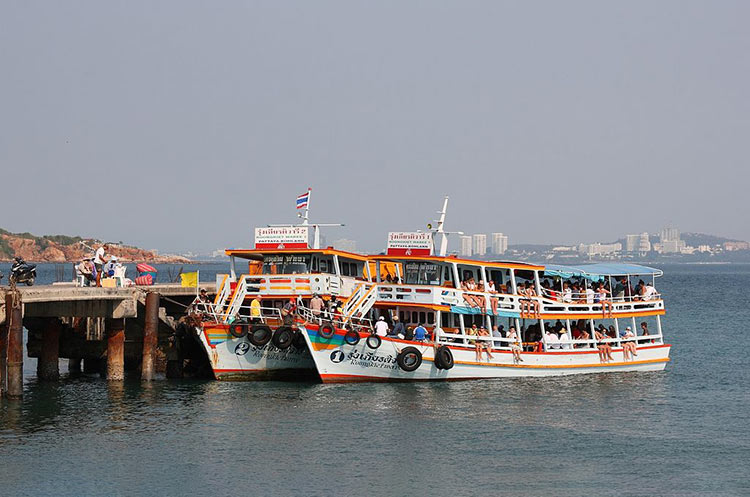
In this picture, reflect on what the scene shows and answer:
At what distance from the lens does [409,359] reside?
39000 millimetres

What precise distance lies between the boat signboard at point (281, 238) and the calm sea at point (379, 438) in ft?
19.2

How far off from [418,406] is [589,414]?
Answer: 18.9 ft

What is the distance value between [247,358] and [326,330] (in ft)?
12.2

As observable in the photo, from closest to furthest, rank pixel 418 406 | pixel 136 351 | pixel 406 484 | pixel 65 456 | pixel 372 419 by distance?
1. pixel 406 484
2. pixel 65 456
3. pixel 372 419
4. pixel 418 406
5. pixel 136 351

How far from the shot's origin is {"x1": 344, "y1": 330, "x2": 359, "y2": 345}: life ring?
38.4 metres

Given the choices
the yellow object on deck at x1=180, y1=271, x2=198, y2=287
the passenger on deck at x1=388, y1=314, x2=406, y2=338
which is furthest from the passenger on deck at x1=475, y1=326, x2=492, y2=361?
the yellow object on deck at x1=180, y1=271, x2=198, y2=287

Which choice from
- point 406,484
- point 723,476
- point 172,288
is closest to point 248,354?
point 172,288

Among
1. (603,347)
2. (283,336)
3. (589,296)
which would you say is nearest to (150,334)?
(283,336)

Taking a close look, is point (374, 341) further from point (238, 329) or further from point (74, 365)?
point (74, 365)

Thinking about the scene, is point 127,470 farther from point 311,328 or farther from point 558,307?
point 558,307

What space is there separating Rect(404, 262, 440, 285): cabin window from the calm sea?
422 cm

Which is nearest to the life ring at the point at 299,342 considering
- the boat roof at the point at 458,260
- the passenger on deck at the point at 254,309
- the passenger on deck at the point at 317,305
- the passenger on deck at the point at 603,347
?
the passenger on deck at the point at 317,305

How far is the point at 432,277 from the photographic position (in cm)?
4072

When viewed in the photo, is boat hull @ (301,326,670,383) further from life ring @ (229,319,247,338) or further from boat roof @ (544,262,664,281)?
boat roof @ (544,262,664,281)
